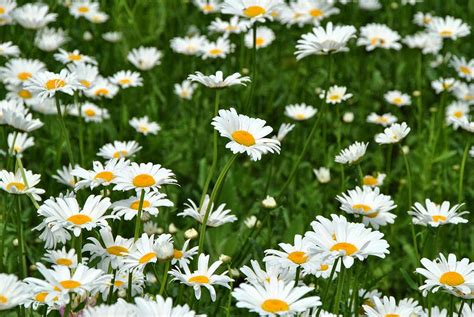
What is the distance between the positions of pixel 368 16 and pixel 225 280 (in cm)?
398

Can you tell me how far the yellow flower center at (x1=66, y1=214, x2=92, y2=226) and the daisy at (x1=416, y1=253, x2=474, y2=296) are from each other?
3.09 ft

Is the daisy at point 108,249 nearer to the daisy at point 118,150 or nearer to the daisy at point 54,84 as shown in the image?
the daisy at point 54,84

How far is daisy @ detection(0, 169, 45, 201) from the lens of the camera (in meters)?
2.54

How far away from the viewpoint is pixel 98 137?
4.44 metres

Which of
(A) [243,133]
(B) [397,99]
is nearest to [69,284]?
(A) [243,133]

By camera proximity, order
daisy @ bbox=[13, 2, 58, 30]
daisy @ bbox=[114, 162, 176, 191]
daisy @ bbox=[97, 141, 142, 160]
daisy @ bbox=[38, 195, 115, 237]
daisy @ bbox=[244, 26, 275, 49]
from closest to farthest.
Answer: daisy @ bbox=[38, 195, 115, 237]
daisy @ bbox=[114, 162, 176, 191]
daisy @ bbox=[97, 141, 142, 160]
daisy @ bbox=[13, 2, 58, 30]
daisy @ bbox=[244, 26, 275, 49]

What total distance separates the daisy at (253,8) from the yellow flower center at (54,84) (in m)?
0.88

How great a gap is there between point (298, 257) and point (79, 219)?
2.09ft

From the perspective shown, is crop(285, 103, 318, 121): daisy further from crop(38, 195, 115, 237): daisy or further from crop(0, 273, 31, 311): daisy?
crop(0, 273, 31, 311): daisy

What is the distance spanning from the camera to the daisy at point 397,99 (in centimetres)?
454

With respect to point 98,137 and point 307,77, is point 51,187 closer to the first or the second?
point 98,137

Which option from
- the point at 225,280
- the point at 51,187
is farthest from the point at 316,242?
the point at 51,187

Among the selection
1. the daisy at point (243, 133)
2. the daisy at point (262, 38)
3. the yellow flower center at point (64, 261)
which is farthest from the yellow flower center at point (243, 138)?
the daisy at point (262, 38)

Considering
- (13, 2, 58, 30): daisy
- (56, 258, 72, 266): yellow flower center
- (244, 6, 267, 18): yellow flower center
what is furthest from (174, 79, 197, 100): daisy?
(56, 258, 72, 266): yellow flower center
